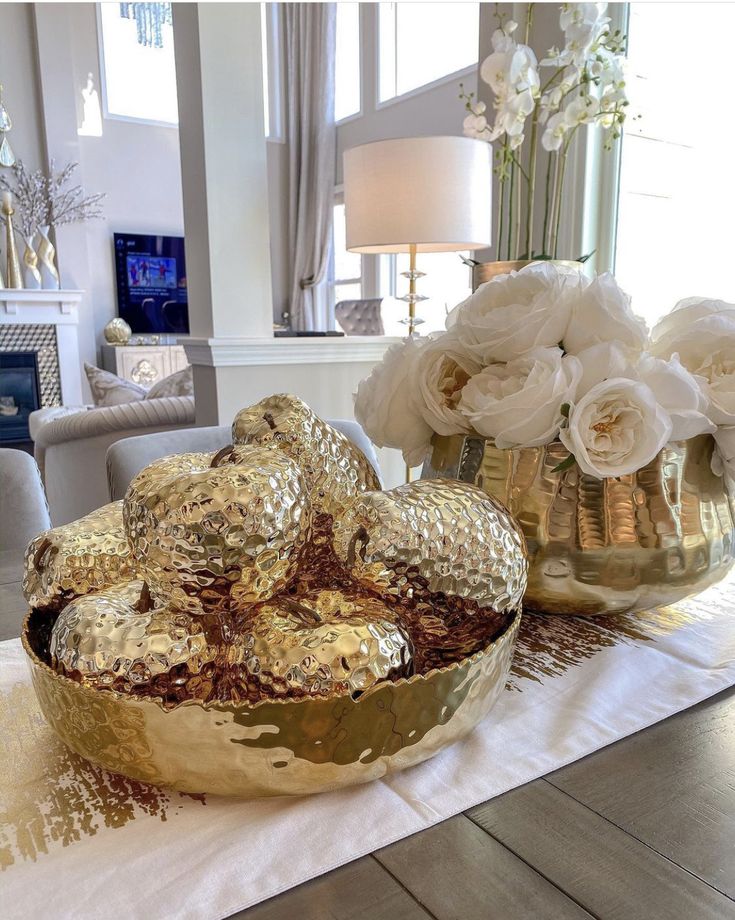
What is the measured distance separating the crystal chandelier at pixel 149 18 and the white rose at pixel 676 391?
286 inches

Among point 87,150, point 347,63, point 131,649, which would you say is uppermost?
point 347,63

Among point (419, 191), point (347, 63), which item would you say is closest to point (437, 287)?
point (347, 63)

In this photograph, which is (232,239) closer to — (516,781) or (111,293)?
(516,781)

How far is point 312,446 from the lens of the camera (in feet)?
1.36

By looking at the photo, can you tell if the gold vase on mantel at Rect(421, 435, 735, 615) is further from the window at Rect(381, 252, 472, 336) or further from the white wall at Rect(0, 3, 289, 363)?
the white wall at Rect(0, 3, 289, 363)

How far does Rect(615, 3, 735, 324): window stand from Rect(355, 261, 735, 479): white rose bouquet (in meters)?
1.85

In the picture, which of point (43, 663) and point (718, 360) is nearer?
point (43, 663)

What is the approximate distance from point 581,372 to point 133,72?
280 inches

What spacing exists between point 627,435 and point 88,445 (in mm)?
2180

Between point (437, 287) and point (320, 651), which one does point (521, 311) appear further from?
point (437, 287)

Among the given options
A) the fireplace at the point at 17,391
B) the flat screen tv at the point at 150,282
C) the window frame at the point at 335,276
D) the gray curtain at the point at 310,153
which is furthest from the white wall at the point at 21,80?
the window frame at the point at 335,276

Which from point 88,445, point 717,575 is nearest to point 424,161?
point 88,445

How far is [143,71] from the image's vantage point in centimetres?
626

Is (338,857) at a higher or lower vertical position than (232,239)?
lower
